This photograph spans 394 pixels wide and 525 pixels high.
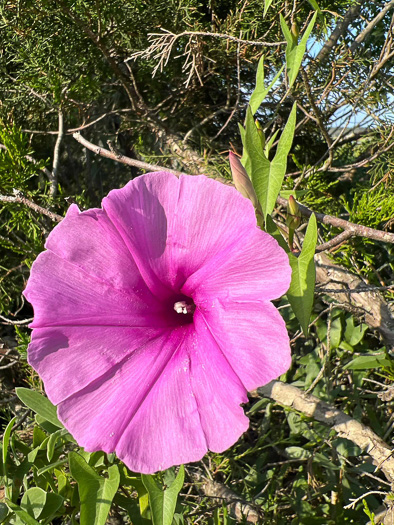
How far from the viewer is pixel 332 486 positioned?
4.11 feet

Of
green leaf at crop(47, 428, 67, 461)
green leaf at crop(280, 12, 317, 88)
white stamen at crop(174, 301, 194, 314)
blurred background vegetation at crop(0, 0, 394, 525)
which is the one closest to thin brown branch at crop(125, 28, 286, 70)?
blurred background vegetation at crop(0, 0, 394, 525)

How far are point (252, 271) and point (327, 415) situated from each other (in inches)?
20.2

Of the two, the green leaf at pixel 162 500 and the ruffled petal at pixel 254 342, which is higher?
the ruffled petal at pixel 254 342

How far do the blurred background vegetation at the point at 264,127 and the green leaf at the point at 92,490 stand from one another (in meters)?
0.34

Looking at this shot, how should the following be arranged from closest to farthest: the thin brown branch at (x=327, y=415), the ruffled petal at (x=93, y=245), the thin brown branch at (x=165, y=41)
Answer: the ruffled petal at (x=93, y=245), the thin brown branch at (x=327, y=415), the thin brown branch at (x=165, y=41)

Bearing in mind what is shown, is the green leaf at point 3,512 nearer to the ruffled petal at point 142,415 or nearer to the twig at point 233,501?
the ruffled petal at point 142,415

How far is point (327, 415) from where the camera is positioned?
1110 mm

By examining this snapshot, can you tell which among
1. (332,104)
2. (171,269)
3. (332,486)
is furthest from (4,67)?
(332,486)

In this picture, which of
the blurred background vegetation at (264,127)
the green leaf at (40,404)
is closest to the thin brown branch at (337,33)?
the blurred background vegetation at (264,127)

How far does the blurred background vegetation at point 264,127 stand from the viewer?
1274 millimetres

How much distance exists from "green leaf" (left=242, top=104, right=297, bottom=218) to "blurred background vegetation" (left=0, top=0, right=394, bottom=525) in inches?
14.0

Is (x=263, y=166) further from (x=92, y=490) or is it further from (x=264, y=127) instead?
(x=264, y=127)

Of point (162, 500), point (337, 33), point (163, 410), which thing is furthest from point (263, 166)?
point (337, 33)

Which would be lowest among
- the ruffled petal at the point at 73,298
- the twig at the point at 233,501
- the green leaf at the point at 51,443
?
the twig at the point at 233,501
